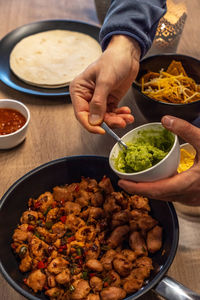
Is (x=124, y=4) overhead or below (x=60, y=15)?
overhead

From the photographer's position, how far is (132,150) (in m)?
1.14

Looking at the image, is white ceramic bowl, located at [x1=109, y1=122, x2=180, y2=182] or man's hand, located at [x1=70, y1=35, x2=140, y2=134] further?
man's hand, located at [x1=70, y1=35, x2=140, y2=134]

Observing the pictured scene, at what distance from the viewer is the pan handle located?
2.98ft

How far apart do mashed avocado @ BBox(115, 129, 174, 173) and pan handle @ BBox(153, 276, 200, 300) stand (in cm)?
37

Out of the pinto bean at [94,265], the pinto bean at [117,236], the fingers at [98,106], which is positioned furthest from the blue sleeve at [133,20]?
the pinto bean at [94,265]

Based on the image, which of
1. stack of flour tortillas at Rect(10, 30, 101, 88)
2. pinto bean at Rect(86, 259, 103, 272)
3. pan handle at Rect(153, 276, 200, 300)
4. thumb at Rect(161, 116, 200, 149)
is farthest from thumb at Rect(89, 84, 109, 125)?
stack of flour tortillas at Rect(10, 30, 101, 88)

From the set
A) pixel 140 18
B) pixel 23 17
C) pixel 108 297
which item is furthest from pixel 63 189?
pixel 23 17

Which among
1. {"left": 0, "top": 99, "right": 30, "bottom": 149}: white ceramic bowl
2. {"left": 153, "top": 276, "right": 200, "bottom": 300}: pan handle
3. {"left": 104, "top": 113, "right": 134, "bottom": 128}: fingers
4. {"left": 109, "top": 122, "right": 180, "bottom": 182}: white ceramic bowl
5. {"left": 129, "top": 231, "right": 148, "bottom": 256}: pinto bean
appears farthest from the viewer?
{"left": 0, "top": 99, "right": 30, "bottom": 149}: white ceramic bowl

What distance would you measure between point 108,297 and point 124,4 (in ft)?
4.17

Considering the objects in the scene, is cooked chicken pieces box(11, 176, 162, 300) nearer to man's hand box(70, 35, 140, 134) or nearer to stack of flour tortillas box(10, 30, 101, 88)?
man's hand box(70, 35, 140, 134)

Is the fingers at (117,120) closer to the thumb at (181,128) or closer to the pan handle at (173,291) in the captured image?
the thumb at (181,128)

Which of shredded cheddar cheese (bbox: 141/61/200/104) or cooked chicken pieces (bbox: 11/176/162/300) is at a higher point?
shredded cheddar cheese (bbox: 141/61/200/104)

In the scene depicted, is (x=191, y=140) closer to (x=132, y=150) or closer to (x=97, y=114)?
(x=132, y=150)

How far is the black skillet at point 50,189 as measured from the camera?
0.95 meters
